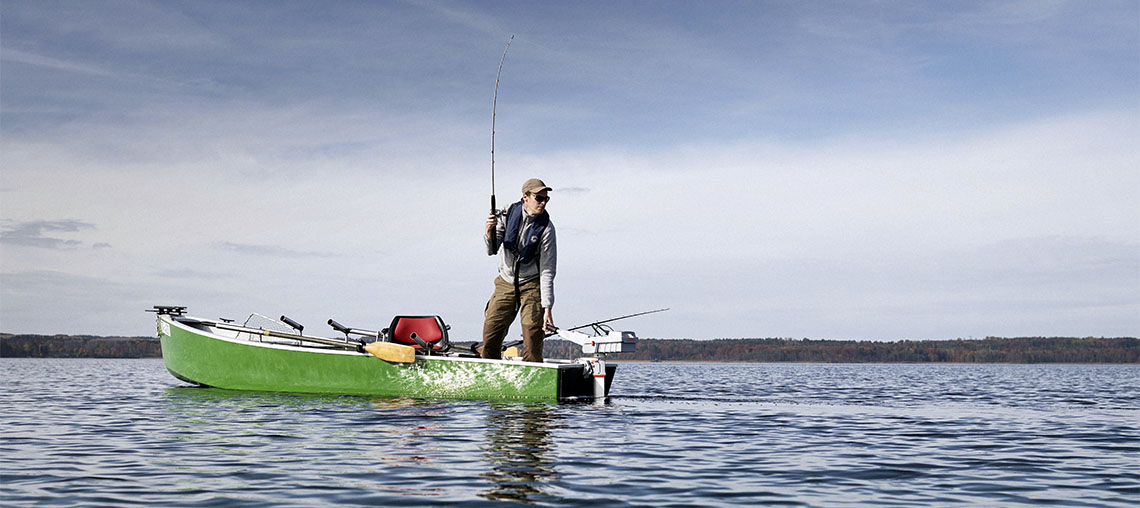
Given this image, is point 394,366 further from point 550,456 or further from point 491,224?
point 550,456

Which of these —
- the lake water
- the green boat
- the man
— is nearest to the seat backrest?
the green boat

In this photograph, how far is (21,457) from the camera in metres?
7.67

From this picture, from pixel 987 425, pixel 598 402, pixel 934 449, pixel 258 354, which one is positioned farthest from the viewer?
pixel 258 354

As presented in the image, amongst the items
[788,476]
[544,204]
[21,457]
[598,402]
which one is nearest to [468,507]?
[788,476]

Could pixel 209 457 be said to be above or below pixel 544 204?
below

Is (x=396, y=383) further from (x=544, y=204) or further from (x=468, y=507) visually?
(x=468, y=507)

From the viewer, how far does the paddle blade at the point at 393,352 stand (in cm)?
1336

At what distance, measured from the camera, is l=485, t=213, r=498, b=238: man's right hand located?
1185cm

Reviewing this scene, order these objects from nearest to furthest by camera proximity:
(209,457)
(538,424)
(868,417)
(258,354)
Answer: (209,457) < (538,424) < (868,417) < (258,354)

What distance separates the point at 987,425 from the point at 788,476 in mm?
5611

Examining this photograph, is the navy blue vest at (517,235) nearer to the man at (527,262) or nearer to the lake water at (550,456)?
the man at (527,262)

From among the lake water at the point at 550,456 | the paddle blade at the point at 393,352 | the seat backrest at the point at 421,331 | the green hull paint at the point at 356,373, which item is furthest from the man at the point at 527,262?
the seat backrest at the point at 421,331

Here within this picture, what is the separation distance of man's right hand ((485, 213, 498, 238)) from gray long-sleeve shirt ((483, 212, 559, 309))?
2.3 inches

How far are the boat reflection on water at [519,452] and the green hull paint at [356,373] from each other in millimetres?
1112
